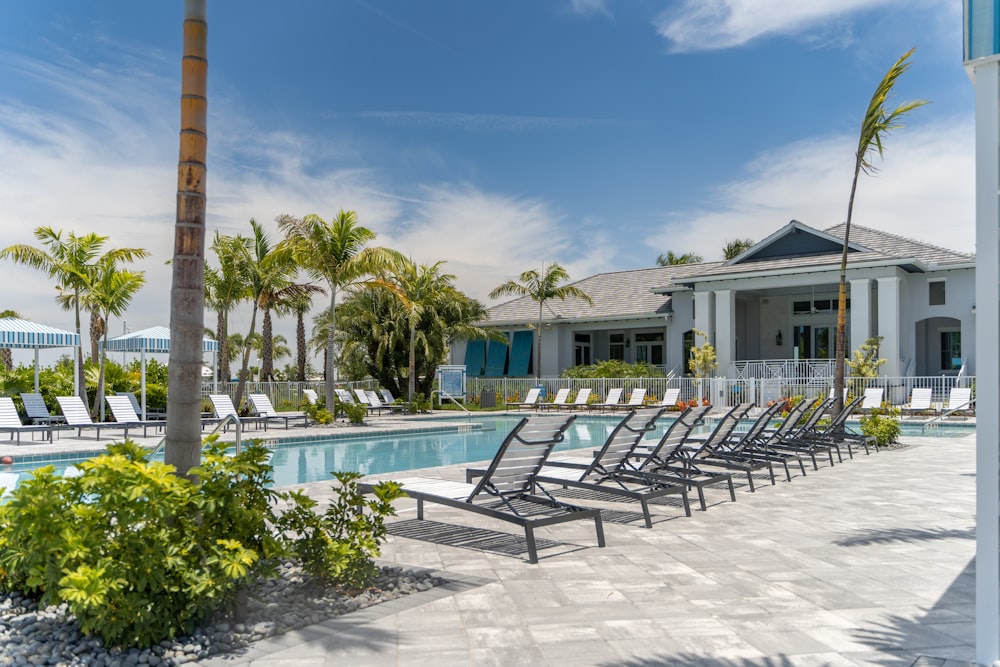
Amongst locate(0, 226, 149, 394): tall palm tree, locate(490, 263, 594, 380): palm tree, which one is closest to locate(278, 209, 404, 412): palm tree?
locate(0, 226, 149, 394): tall palm tree

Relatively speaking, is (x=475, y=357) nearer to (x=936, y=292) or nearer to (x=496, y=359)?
(x=496, y=359)

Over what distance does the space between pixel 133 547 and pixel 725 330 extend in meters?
26.4

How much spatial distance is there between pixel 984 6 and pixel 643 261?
36655mm

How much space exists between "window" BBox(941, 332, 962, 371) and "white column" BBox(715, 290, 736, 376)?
7395mm

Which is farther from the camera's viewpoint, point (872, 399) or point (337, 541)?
point (872, 399)

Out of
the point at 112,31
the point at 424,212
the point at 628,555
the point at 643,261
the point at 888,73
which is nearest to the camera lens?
the point at 628,555

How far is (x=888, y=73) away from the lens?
12.9 metres

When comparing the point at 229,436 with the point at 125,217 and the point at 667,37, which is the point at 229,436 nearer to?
the point at 125,217

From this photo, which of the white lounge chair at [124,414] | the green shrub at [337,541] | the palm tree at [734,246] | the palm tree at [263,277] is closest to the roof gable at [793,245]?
the palm tree at [263,277]

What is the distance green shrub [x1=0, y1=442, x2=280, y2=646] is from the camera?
11.1 feet

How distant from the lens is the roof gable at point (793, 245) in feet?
90.0

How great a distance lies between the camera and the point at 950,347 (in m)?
27.3

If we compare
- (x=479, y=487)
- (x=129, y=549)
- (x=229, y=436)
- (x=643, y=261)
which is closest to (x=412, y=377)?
(x=229, y=436)

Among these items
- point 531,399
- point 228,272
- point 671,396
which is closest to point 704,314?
point 671,396
